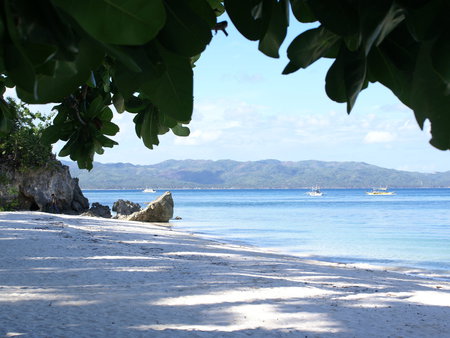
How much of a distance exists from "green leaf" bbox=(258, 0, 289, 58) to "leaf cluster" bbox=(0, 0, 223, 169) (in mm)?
117

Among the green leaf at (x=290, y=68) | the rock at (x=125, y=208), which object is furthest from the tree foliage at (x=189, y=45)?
the rock at (x=125, y=208)

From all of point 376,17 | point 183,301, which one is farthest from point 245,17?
point 183,301

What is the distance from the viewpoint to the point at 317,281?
8.43 m

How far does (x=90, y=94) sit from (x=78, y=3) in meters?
1.54

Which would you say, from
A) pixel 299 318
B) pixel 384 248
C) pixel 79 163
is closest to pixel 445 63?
pixel 79 163

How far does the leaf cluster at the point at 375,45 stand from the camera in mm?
607

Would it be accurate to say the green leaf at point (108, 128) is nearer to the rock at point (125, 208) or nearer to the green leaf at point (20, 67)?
the green leaf at point (20, 67)

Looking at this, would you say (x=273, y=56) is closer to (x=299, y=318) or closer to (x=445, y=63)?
(x=445, y=63)

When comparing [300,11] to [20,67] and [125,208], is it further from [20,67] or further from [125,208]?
[125,208]

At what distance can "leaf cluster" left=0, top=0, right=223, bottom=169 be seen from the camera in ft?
1.57

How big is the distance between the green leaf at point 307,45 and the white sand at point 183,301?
362 cm

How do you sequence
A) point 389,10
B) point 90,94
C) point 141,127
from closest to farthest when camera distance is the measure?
point 389,10
point 141,127
point 90,94

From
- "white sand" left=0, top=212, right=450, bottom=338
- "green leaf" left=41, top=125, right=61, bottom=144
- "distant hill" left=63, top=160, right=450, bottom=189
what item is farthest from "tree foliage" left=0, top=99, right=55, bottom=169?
"distant hill" left=63, top=160, right=450, bottom=189

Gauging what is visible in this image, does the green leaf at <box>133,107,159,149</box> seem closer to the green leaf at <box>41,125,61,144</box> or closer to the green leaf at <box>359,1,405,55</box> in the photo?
the green leaf at <box>41,125,61,144</box>
